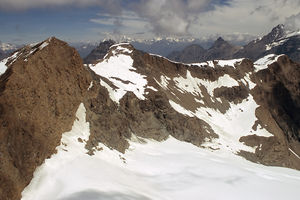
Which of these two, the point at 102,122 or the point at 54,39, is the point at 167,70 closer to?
the point at 102,122

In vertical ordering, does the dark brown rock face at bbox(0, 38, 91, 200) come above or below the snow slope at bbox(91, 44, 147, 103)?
below

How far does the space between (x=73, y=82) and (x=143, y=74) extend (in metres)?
39.6

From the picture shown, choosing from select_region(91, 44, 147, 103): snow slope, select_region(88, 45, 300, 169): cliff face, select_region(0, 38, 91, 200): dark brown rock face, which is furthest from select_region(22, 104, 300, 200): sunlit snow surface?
select_region(91, 44, 147, 103): snow slope

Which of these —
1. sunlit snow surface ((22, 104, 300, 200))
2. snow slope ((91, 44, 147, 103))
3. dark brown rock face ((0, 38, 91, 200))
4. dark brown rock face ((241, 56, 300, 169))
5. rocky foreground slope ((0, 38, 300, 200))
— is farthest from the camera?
dark brown rock face ((241, 56, 300, 169))

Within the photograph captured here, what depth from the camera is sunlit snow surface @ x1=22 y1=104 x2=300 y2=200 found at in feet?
82.0

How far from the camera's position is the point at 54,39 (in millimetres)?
36625

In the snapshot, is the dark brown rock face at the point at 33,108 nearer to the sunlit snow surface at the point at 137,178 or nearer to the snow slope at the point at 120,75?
the sunlit snow surface at the point at 137,178

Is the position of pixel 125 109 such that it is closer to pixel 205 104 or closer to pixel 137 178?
pixel 137 178

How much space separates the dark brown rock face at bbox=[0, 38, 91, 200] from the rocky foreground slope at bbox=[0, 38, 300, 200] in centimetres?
9

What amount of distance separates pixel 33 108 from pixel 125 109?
3255 cm

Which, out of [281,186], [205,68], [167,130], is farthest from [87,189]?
[205,68]

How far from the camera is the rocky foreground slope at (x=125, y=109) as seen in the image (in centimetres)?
2542

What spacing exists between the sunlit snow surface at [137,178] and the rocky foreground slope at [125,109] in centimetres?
25

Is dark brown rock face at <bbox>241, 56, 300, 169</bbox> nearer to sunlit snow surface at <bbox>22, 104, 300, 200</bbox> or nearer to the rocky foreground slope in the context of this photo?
the rocky foreground slope
